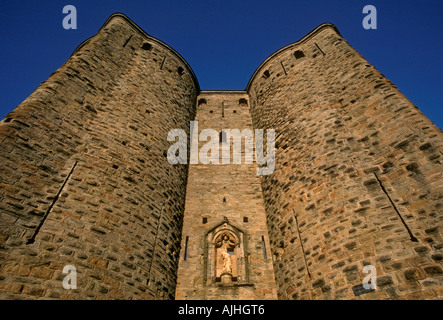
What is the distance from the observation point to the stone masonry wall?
4500 millimetres

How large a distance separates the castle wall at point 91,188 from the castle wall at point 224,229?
46cm

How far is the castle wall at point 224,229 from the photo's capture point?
655 centimetres

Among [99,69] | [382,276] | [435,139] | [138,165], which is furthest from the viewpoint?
[99,69]

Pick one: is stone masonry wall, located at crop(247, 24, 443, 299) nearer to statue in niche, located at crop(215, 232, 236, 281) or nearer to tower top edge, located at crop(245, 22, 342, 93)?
statue in niche, located at crop(215, 232, 236, 281)

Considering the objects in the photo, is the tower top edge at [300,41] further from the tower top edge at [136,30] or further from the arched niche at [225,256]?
the arched niche at [225,256]

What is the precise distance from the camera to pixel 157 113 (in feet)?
29.8

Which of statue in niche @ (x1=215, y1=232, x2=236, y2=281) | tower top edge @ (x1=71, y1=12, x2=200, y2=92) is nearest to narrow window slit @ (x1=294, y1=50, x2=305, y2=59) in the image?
tower top edge @ (x1=71, y1=12, x2=200, y2=92)

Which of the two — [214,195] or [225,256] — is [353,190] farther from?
[214,195]

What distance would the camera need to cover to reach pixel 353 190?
578 centimetres

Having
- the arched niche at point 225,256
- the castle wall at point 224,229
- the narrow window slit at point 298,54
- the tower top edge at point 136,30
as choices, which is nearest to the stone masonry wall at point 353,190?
the castle wall at point 224,229

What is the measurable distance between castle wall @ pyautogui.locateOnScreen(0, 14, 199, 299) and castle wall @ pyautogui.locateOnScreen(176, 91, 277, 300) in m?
0.46
